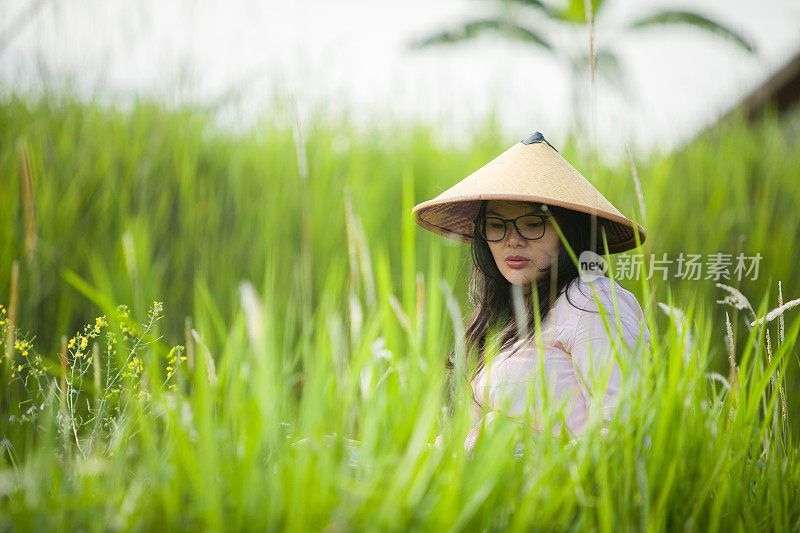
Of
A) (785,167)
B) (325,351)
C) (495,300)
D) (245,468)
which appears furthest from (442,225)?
(785,167)

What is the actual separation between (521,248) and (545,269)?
0.09m

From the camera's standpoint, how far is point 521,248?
58.1 inches

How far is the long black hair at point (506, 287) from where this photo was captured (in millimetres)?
1525

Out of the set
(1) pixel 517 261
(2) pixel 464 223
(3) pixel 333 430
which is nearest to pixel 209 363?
(3) pixel 333 430

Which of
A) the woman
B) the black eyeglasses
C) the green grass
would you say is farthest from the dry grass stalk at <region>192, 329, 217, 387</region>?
the black eyeglasses

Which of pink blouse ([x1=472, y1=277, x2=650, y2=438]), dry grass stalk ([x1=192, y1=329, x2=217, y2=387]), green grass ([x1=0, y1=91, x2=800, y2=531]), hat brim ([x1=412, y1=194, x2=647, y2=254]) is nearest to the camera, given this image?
green grass ([x1=0, y1=91, x2=800, y2=531])

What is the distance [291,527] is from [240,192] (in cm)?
261

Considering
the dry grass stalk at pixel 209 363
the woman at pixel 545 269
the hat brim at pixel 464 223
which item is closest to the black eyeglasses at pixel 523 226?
the woman at pixel 545 269

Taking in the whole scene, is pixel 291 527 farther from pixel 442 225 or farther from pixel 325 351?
pixel 442 225

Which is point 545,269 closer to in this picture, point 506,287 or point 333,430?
point 506,287

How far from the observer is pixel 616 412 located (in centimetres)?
104

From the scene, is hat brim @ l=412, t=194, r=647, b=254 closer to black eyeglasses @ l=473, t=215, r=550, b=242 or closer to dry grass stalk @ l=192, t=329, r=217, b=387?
black eyeglasses @ l=473, t=215, r=550, b=242

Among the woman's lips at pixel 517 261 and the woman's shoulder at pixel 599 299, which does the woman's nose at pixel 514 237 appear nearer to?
the woman's lips at pixel 517 261

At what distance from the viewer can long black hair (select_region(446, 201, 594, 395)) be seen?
1.53 metres
